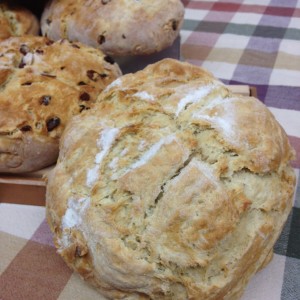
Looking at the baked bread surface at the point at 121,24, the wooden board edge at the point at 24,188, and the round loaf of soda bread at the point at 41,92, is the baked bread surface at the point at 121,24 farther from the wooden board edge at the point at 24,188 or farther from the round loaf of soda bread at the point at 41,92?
the wooden board edge at the point at 24,188

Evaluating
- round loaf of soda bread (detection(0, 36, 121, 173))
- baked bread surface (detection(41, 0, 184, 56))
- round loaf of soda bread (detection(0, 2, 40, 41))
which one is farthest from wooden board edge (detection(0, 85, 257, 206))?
round loaf of soda bread (detection(0, 2, 40, 41))

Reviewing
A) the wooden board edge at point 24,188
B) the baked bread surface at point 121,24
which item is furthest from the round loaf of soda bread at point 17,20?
the wooden board edge at point 24,188

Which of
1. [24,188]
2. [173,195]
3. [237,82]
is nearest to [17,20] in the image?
[24,188]

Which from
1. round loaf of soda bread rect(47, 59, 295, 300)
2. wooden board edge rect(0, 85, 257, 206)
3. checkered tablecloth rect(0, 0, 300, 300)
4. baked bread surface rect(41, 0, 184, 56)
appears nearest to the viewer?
round loaf of soda bread rect(47, 59, 295, 300)

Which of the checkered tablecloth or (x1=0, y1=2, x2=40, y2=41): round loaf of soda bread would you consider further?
(x1=0, y1=2, x2=40, y2=41): round loaf of soda bread

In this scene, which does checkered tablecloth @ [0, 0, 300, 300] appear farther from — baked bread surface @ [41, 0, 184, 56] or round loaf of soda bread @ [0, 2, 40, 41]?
round loaf of soda bread @ [0, 2, 40, 41]

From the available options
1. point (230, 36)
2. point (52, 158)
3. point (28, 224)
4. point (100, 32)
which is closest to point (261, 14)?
point (230, 36)

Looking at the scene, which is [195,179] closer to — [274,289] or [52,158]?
[274,289]
